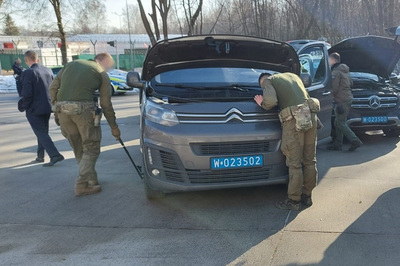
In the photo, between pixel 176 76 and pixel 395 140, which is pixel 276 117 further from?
pixel 395 140

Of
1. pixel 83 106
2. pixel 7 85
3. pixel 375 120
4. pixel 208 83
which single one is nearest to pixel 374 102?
pixel 375 120

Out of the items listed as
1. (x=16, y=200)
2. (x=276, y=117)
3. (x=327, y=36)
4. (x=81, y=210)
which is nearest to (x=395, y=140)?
(x=276, y=117)

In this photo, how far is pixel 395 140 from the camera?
720cm

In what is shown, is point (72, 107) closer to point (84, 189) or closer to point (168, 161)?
point (84, 189)

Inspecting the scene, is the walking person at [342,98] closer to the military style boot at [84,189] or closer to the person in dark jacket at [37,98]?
the military style boot at [84,189]

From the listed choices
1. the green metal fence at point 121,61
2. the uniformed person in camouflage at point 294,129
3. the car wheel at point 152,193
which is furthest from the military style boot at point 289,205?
the green metal fence at point 121,61

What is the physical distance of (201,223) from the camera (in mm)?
3742

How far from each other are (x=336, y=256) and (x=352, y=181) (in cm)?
205

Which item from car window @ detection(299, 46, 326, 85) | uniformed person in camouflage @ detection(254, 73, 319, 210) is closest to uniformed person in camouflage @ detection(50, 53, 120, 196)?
uniformed person in camouflage @ detection(254, 73, 319, 210)

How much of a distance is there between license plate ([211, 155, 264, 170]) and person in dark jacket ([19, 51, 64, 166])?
11.9 feet

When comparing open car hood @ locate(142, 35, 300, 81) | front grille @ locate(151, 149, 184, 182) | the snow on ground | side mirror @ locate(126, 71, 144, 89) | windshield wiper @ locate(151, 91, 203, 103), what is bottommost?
the snow on ground

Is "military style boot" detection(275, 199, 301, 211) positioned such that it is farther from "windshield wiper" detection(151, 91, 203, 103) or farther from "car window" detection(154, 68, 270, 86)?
"car window" detection(154, 68, 270, 86)

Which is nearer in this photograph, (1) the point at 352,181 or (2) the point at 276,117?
(2) the point at 276,117

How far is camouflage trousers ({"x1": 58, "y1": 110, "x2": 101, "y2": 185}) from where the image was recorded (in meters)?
4.60
